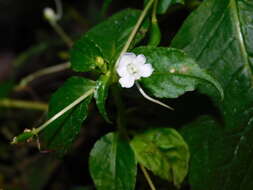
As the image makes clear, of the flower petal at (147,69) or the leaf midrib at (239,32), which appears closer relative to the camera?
the flower petal at (147,69)

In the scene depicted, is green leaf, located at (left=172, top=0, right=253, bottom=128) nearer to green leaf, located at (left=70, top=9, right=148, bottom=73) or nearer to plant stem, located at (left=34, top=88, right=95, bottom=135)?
green leaf, located at (left=70, top=9, right=148, bottom=73)

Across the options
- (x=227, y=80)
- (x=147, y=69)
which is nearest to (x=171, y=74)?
(x=147, y=69)

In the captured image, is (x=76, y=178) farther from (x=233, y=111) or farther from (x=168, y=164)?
(x=233, y=111)

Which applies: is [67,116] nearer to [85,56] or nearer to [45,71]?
[85,56]

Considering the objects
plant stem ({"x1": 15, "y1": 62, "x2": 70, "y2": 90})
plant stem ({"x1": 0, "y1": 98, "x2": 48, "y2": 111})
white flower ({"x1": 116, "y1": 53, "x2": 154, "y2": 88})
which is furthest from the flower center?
plant stem ({"x1": 0, "y1": 98, "x2": 48, "y2": 111})

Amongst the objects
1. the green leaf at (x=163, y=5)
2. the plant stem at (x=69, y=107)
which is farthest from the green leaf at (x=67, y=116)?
the green leaf at (x=163, y=5)

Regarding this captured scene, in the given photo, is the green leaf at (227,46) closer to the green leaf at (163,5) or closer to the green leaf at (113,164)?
the green leaf at (163,5)
